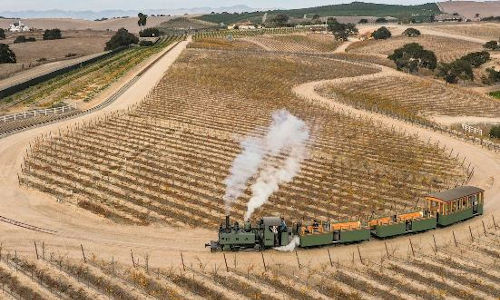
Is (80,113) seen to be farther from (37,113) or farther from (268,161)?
(268,161)

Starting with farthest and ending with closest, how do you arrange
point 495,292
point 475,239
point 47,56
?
point 47,56
point 475,239
point 495,292

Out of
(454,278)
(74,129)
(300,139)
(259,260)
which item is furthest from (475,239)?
(74,129)

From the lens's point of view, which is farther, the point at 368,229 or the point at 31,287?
the point at 368,229

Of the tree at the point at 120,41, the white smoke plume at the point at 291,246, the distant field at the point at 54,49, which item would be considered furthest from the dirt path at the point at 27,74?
the white smoke plume at the point at 291,246

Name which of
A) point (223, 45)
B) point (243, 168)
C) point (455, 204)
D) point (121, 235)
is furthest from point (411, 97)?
point (223, 45)

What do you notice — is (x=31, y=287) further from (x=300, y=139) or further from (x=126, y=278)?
(x=300, y=139)

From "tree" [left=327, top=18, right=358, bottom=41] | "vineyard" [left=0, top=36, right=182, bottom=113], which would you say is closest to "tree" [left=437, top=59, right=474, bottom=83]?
"vineyard" [left=0, top=36, right=182, bottom=113]

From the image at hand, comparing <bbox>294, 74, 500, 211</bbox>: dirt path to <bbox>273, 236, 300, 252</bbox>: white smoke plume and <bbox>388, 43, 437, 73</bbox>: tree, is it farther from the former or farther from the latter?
<bbox>388, 43, 437, 73</bbox>: tree
